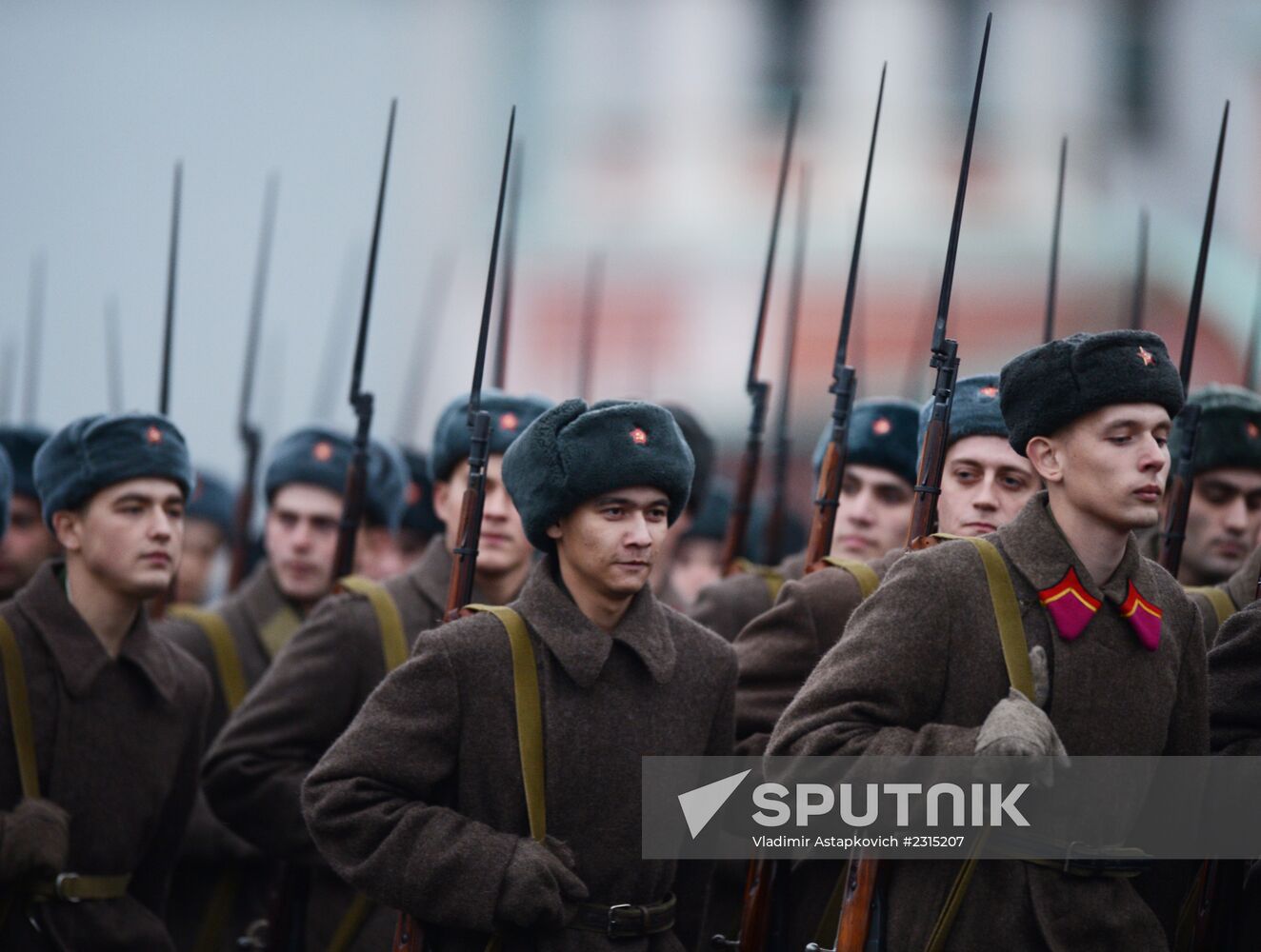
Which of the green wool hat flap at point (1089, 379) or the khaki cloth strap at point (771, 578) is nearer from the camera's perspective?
the green wool hat flap at point (1089, 379)

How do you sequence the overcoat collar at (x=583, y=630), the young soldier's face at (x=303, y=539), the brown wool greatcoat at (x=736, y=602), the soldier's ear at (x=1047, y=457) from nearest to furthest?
the soldier's ear at (x=1047, y=457)
the overcoat collar at (x=583, y=630)
the brown wool greatcoat at (x=736, y=602)
the young soldier's face at (x=303, y=539)

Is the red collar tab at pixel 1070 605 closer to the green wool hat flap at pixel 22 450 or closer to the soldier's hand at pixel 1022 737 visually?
the soldier's hand at pixel 1022 737

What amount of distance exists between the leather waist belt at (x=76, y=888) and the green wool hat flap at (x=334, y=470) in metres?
2.23

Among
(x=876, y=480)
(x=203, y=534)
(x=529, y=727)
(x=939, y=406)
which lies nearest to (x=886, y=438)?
(x=876, y=480)

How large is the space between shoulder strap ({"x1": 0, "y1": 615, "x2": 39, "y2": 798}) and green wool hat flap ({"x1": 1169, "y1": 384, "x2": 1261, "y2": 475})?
11.7 feet

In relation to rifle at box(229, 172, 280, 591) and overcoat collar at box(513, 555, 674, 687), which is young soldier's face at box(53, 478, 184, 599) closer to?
overcoat collar at box(513, 555, 674, 687)

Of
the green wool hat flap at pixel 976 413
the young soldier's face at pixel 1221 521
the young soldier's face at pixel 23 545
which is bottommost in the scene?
the young soldier's face at pixel 23 545

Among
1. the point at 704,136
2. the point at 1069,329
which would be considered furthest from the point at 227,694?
the point at 704,136

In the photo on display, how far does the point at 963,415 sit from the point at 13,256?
16.8m

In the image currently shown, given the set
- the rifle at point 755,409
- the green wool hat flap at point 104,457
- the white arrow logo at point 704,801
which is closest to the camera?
the white arrow logo at point 704,801

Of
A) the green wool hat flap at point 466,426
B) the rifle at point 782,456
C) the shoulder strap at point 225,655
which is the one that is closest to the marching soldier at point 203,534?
the shoulder strap at point 225,655

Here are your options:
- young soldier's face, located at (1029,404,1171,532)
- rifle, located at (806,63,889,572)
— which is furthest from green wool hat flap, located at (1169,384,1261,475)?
young soldier's face, located at (1029,404,1171,532)

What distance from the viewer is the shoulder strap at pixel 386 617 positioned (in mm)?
6582

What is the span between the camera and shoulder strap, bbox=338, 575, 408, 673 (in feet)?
21.6
